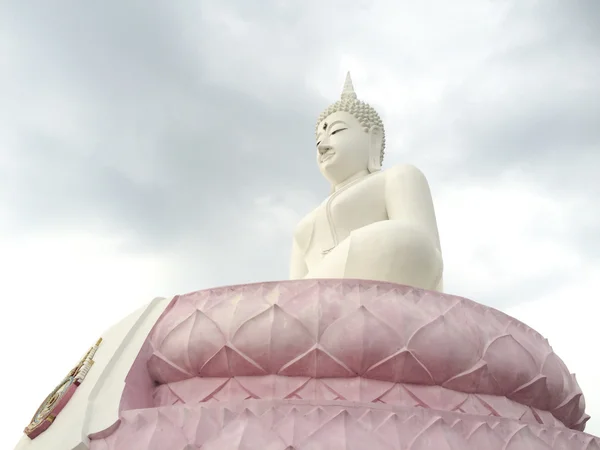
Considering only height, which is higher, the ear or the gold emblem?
the ear

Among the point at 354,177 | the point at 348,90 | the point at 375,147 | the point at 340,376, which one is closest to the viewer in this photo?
the point at 340,376

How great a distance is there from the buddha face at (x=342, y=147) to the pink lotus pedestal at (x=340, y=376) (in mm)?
2599

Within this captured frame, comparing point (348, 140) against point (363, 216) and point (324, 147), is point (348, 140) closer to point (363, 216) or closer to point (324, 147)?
point (324, 147)

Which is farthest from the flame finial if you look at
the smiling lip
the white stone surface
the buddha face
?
the white stone surface

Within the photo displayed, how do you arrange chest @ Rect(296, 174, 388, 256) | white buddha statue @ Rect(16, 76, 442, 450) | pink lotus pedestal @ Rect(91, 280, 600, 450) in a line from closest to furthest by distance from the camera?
pink lotus pedestal @ Rect(91, 280, 600, 450) → white buddha statue @ Rect(16, 76, 442, 450) → chest @ Rect(296, 174, 388, 256)

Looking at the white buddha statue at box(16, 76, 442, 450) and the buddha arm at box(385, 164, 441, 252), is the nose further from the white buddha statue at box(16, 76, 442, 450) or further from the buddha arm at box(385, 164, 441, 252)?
the buddha arm at box(385, 164, 441, 252)

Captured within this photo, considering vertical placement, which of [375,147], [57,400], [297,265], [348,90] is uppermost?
[348,90]

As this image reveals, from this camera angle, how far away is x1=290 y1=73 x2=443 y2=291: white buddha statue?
188 inches

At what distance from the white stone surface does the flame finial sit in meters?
3.36

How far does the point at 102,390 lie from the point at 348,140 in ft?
11.7

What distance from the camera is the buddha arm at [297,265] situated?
6484 mm

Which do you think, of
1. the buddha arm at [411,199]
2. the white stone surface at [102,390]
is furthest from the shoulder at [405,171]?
the white stone surface at [102,390]

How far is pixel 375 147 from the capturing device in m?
6.66

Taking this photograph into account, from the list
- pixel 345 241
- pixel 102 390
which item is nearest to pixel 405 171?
pixel 345 241
